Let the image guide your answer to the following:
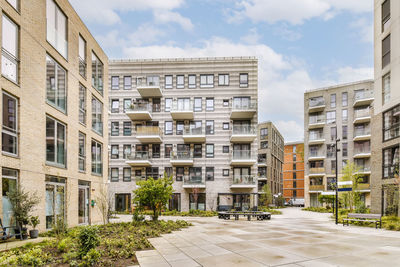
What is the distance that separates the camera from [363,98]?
43219mm

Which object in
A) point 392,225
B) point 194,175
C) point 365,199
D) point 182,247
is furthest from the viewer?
point 365,199

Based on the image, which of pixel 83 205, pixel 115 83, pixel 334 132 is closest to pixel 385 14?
pixel 334 132

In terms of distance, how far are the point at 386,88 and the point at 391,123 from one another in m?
2.82

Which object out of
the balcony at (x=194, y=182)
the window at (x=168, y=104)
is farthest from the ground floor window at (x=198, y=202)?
the window at (x=168, y=104)

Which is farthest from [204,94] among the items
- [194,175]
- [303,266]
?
[303,266]

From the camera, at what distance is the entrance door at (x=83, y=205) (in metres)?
18.2

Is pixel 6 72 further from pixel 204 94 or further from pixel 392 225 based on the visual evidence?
pixel 204 94

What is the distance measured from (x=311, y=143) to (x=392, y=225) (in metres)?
33.1

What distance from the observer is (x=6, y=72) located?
1171 centimetres

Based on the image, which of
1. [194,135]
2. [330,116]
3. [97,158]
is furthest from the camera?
[330,116]

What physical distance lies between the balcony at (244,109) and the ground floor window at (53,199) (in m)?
21.4

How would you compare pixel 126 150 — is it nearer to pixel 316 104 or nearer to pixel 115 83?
pixel 115 83

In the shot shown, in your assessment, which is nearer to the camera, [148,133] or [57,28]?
[57,28]

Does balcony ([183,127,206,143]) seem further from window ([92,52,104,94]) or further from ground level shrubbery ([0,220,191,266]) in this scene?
ground level shrubbery ([0,220,191,266])
